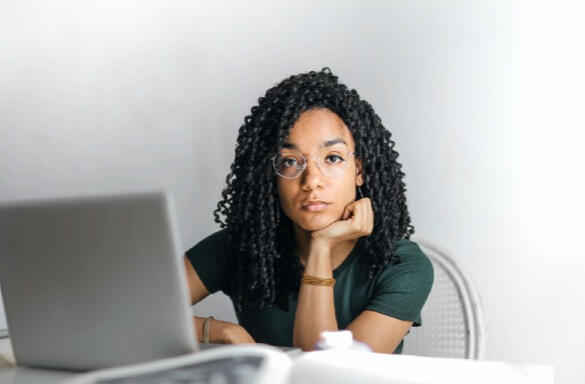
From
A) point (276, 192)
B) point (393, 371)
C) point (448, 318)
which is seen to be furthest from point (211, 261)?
point (393, 371)

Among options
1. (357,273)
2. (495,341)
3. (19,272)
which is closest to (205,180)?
(357,273)

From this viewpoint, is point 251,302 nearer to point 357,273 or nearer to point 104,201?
point 357,273

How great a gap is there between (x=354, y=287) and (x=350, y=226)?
6.3 inches

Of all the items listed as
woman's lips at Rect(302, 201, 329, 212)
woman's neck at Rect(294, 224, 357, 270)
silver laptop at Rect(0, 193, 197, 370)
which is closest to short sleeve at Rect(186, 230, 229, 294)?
woman's neck at Rect(294, 224, 357, 270)

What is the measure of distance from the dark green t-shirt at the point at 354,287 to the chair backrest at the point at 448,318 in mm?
139

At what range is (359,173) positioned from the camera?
5.90 ft

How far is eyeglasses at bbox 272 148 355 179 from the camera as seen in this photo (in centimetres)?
171

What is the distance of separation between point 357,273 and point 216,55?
943 mm

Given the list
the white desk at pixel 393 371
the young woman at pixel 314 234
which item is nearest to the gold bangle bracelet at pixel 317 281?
the young woman at pixel 314 234

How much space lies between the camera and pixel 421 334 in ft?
6.39

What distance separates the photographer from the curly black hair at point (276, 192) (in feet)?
5.76

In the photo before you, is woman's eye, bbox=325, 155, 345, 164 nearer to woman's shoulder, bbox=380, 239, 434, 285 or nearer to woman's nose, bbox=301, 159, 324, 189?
woman's nose, bbox=301, 159, 324, 189

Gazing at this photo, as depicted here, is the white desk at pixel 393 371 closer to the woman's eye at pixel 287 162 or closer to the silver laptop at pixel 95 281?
the silver laptop at pixel 95 281

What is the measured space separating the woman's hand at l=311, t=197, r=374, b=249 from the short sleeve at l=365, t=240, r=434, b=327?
10 centimetres
